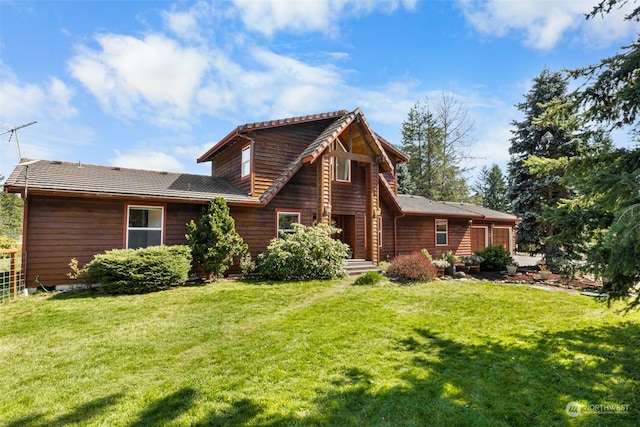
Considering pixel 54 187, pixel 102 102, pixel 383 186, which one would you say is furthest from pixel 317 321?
pixel 102 102

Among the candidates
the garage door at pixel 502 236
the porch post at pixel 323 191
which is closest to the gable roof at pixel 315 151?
the porch post at pixel 323 191

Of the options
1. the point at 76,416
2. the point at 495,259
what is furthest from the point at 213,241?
the point at 495,259

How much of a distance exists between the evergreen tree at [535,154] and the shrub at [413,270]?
393 inches

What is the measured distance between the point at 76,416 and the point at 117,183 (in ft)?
29.9

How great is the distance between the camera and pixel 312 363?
407cm

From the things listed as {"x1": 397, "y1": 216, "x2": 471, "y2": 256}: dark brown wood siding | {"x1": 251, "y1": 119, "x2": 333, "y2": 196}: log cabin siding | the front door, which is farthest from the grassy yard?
{"x1": 397, "y1": 216, "x2": 471, "y2": 256}: dark brown wood siding

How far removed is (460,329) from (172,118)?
1890 cm

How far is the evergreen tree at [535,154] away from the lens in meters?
16.7

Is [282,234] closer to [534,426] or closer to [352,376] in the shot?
[352,376]

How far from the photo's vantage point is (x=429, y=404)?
124 inches

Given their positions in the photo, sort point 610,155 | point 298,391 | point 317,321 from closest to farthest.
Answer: point 298,391
point 610,155
point 317,321

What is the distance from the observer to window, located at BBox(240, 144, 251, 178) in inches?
504

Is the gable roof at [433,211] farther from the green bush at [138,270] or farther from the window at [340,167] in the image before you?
the green bush at [138,270]

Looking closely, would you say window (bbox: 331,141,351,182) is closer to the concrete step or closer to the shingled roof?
the concrete step
